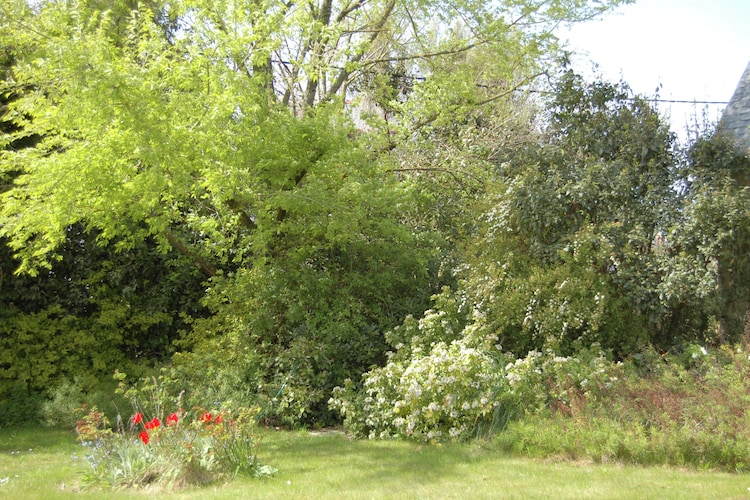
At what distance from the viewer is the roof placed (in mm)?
8680

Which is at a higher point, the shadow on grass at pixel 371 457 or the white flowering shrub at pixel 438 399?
the white flowering shrub at pixel 438 399

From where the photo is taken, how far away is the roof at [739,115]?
8680 mm

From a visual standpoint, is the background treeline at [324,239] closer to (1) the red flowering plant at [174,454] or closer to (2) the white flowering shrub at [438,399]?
(2) the white flowering shrub at [438,399]

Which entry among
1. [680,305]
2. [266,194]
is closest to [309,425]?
[266,194]

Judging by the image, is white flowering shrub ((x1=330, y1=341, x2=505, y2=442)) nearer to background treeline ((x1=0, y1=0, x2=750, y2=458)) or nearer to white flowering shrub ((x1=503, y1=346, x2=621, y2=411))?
background treeline ((x1=0, y1=0, x2=750, y2=458))

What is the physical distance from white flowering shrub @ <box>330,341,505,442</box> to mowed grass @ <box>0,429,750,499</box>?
25 centimetres

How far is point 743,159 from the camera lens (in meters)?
8.22

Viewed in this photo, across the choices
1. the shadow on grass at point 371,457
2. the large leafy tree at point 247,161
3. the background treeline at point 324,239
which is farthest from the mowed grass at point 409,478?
the large leafy tree at point 247,161

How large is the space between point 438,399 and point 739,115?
572cm

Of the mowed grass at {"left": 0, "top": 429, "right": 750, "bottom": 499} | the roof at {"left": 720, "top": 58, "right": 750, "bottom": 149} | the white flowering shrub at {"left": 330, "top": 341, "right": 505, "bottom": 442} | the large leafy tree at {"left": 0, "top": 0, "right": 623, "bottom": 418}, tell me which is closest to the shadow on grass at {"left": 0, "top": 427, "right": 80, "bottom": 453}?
the mowed grass at {"left": 0, "top": 429, "right": 750, "bottom": 499}

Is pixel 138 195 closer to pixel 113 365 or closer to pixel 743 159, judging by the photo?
pixel 113 365

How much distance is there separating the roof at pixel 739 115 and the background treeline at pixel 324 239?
484 millimetres

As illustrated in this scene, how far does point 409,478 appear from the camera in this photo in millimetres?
5781

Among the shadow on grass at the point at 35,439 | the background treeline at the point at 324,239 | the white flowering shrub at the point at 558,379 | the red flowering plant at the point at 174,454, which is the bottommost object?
the shadow on grass at the point at 35,439
